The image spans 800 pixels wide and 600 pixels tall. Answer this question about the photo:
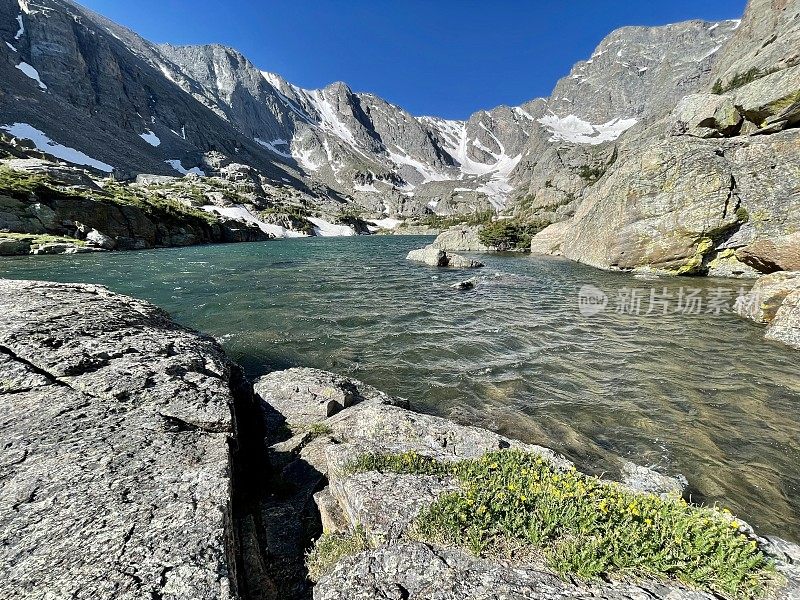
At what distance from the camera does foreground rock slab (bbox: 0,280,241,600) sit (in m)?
2.93

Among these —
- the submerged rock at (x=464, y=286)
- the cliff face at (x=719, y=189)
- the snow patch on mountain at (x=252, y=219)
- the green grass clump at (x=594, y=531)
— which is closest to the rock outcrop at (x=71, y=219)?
the snow patch on mountain at (x=252, y=219)

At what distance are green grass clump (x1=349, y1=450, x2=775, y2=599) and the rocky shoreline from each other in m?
0.17

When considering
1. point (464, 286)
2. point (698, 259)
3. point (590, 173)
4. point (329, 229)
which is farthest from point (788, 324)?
point (329, 229)

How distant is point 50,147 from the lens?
14662cm

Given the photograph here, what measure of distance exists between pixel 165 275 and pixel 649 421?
3801 cm

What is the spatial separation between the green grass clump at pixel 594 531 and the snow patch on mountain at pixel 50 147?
207047mm

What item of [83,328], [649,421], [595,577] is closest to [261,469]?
[83,328]

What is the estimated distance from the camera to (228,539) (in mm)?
3621

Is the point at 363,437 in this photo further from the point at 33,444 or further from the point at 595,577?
the point at 33,444

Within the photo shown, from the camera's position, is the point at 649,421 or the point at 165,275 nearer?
the point at 649,421

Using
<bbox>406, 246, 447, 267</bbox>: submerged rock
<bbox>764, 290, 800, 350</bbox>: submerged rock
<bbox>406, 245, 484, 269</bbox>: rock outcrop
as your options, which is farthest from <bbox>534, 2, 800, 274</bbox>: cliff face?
<bbox>406, 246, 447, 267</bbox>: submerged rock

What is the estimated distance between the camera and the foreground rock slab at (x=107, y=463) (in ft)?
9.61

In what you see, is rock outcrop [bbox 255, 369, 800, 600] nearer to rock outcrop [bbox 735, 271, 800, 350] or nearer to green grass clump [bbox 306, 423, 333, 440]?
green grass clump [bbox 306, 423, 333, 440]

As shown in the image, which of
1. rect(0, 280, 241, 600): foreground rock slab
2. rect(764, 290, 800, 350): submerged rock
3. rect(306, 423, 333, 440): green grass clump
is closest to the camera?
rect(0, 280, 241, 600): foreground rock slab
